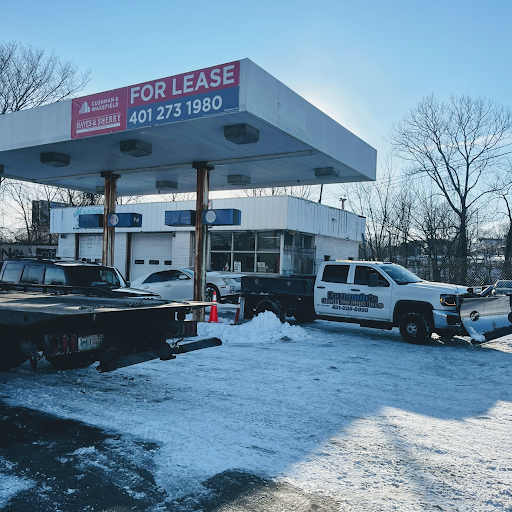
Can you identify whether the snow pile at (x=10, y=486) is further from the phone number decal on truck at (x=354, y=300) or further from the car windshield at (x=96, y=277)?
the phone number decal on truck at (x=354, y=300)

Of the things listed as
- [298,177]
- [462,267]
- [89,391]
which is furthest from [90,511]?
[462,267]

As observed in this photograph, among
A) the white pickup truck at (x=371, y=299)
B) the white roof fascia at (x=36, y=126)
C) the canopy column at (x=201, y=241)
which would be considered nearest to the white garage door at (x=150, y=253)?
the canopy column at (x=201, y=241)

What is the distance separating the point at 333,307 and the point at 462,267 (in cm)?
1423

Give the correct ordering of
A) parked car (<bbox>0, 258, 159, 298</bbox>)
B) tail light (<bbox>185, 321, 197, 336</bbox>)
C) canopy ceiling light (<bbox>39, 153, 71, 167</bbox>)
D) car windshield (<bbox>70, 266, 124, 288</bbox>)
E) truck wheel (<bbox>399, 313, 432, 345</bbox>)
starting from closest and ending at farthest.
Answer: tail light (<bbox>185, 321, 197, 336</bbox>) → parked car (<bbox>0, 258, 159, 298</bbox>) → car windshield (<bbox>70, 266, 124, 288</bbox>) → truck wheel (<bbox>399, 313, 432, 345</bbox>) → canopy ceiling light (<bbox>39, 153, 71, 167</bbox>)

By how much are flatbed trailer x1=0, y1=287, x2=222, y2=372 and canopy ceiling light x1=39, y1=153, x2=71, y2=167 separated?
8192 mm

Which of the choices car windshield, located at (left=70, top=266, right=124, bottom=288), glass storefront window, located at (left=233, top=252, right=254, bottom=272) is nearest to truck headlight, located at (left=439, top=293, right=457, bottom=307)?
car windshield, located at (left=70, top=266, right=124, bottom=288)

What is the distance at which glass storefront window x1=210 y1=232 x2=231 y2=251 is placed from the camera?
27594 millimetres

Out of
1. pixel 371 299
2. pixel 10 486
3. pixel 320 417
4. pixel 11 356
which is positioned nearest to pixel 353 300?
pixel 371 299

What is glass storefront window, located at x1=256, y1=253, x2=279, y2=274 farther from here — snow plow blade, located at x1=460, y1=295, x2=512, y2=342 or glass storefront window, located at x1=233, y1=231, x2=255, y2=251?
snow plow blade, located at x1=460, y1=295, x2=512, y2=342

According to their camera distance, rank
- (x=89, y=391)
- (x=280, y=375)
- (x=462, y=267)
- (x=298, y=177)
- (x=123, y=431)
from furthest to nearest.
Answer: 1. (x=462, y=267)
2. (x=298, y=177)
3. (x=280, y=375)
4. (x=89, y=391)
5. (x=123, y=431)

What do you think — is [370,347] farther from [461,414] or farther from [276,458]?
[276,458]

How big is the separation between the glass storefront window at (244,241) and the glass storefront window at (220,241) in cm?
50

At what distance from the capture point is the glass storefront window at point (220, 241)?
27594 mm

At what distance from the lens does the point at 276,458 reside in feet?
14.9
